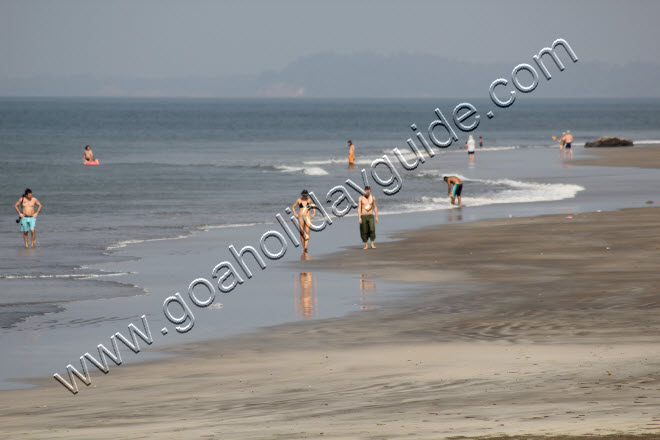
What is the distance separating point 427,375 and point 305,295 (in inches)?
274

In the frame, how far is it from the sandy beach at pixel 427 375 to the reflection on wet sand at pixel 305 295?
0.91 meters

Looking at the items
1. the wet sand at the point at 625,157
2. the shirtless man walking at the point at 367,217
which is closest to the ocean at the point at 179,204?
the shirtless man walking at the point at 367,217

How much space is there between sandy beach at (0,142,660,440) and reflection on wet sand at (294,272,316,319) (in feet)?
2.97

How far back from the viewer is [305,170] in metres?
56.8

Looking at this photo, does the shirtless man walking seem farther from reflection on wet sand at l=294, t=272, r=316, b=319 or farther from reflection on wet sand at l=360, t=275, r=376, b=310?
reflection on wet sand at l=360, t=275, r=376, b=310

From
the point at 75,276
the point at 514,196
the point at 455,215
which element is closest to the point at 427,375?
the point at 75,276

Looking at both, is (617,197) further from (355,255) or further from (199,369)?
(199,369)

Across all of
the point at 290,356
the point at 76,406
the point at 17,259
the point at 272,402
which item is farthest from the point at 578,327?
the point at 17,259

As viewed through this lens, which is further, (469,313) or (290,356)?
(469,313)

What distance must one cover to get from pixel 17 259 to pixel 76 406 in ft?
47.2

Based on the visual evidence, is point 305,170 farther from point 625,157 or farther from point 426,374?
point 426,374

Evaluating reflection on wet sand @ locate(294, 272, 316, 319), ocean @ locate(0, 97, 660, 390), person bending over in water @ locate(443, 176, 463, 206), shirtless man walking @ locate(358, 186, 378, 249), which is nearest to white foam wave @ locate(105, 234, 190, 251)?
ocean @ locate(0, 97, 660, 390)

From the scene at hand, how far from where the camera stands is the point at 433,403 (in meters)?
9.27

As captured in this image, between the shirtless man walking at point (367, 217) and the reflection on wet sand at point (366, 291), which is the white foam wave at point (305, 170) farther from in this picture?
the reflection on wet sand at point (366, 291)
